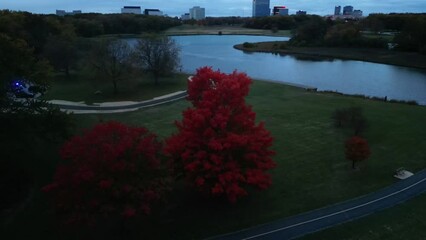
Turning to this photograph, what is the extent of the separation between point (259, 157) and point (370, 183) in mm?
7384

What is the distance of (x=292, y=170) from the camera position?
2630cm

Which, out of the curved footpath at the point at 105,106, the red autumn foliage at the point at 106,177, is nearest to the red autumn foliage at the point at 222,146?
the red autumn foliage at the point at 106,177

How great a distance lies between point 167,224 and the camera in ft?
66.2

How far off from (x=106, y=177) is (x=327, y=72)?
6349 centimetres

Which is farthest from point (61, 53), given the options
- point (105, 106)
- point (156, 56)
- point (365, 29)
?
point (365, 29)

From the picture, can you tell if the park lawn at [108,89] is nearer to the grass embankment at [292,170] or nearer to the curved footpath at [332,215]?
the grass embankment at [292,170]

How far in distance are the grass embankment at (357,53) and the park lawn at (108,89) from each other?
52.2 meters

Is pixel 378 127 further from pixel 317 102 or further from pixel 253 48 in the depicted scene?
pixel 253 48

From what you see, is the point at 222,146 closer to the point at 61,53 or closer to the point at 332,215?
the point at 332,215

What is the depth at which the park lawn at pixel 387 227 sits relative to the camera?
18438 millimetres

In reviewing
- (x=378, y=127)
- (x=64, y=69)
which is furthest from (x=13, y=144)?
(x=64, y=69)

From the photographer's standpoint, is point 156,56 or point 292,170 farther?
point 156,56

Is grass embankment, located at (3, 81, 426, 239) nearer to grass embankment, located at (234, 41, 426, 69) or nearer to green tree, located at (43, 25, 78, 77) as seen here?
green tree, located at (43, 25, 78, 77)

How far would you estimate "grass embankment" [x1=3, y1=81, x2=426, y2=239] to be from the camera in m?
19.9
